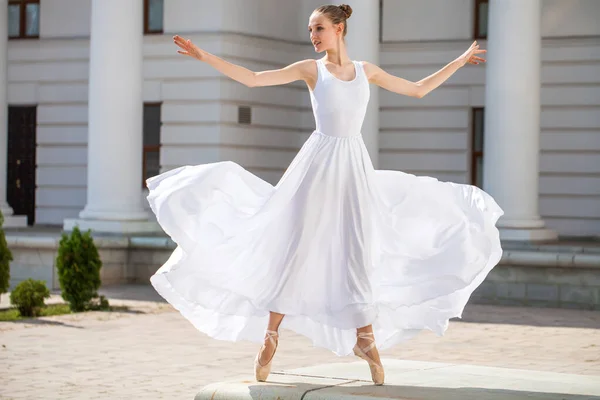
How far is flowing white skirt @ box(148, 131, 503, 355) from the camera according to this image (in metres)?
8.02

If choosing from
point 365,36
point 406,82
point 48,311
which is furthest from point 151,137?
point 406,82

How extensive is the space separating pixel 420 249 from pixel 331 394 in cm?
127

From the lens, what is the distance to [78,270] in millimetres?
16875

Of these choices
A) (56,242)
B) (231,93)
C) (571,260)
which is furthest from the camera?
(231,93)

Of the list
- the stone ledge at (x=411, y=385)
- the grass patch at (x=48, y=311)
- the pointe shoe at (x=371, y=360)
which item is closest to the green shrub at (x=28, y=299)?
the grass patch at (x=48, y=311)

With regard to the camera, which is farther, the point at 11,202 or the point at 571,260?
the point at 11,202

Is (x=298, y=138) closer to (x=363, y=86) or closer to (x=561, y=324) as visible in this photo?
(x=561, y=324)

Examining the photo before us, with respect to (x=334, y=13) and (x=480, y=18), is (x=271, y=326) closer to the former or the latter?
(x=334, y=13)

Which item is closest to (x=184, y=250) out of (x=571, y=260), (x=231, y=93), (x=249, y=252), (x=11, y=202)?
(x=249, y=252)

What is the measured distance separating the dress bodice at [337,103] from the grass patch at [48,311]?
27.9 ft

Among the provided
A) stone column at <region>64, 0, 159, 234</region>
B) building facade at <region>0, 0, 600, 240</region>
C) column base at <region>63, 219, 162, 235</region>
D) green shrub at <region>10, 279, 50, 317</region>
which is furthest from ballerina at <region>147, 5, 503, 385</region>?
stone column at <region>64, 0, 159, 234</region>

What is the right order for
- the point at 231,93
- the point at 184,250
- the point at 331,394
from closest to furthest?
the point at 331,394
the point at 184,250
the point at 231,93

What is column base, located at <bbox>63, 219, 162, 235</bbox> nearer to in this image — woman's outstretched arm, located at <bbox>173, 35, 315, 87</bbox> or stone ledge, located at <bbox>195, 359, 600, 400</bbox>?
stone ledge, located at <bbox>195, 359, 600, 400</bbox>

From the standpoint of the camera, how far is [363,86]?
8234 millimetres
